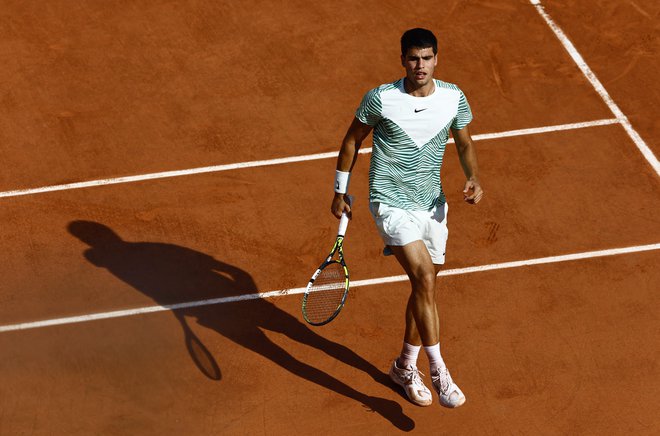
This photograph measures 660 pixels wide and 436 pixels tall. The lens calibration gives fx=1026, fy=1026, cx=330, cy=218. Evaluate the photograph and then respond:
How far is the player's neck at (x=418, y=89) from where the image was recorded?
7.86m

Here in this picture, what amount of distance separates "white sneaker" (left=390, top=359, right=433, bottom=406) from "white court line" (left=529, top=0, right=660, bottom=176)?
4.21 metres

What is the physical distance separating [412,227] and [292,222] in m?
2.77

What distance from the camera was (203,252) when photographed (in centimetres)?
1029

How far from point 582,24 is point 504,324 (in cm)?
572

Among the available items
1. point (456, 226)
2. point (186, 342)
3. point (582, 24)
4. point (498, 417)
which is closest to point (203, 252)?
point (186, 342)

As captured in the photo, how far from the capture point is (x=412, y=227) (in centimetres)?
805

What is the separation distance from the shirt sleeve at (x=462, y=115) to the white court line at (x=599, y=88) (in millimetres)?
3997

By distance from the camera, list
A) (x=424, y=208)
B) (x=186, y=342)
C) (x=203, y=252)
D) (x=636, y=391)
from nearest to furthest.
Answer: (x=424, y=208), (x=636, y=391), (x=186, y=342), (x=203, y=252)

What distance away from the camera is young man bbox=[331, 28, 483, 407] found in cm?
787

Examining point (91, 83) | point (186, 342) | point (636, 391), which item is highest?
point (91, 83)

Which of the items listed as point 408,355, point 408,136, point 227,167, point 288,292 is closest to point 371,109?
point 408,136

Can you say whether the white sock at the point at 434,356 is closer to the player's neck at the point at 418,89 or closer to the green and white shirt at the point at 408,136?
the green and white shirt at the point at 408,136

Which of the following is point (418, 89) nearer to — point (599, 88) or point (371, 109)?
point (371, 109)

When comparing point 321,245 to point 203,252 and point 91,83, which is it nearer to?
point 203,252
